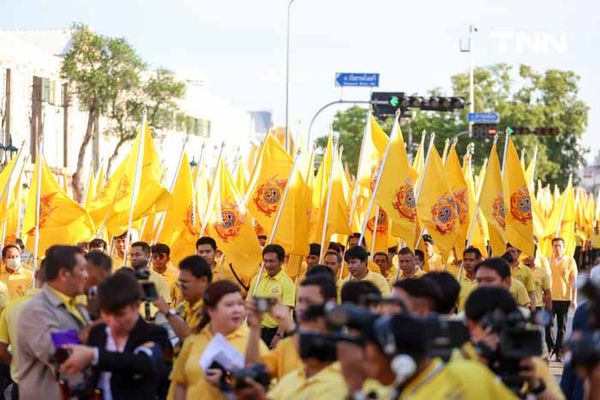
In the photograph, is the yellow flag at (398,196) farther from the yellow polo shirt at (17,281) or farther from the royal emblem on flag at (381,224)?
the yellow polo shirt at (17,281)

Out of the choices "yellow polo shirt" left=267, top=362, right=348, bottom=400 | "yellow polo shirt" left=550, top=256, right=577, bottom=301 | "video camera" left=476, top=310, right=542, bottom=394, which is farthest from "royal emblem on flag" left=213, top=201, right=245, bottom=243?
"video camera" left=476, top=310, right=542, bottom=394

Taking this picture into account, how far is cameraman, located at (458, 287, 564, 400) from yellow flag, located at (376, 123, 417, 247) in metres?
11.8

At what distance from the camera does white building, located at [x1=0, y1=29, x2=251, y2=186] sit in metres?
59.3

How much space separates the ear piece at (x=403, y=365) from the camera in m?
5.20

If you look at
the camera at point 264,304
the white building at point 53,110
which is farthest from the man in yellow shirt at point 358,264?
the white building at point 53,110

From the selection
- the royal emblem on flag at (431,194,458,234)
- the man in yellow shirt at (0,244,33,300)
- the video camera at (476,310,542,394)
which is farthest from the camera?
the royal emblem on flag at (431,194,458,234)

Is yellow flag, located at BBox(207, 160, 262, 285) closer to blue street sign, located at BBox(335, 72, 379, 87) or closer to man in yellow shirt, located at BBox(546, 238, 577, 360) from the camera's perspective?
man in yellow shirt, located at BBox(546, 238, 577, 360)

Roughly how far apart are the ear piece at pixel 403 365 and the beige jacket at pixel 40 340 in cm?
341

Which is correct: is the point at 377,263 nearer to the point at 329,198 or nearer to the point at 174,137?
the point at 329,198

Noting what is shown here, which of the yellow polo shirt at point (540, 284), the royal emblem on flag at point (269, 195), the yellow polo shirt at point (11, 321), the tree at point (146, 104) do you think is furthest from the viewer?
the tree at point (146, 104)

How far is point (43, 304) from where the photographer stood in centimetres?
841

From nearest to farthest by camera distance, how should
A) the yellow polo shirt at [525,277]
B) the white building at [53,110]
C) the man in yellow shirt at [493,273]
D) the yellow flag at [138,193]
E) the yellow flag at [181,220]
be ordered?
the man in yellow shirt at [493,273]
the yellow polo shirt at [525,277]
the yellow flag at [138,193]
the yellow flag at [181,220]
the white building at [53,110]

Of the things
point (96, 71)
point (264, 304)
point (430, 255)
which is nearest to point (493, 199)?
point (430, 255)

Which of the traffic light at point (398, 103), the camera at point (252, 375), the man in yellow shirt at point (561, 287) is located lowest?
the man in yellow shirt at point (561, 287)
